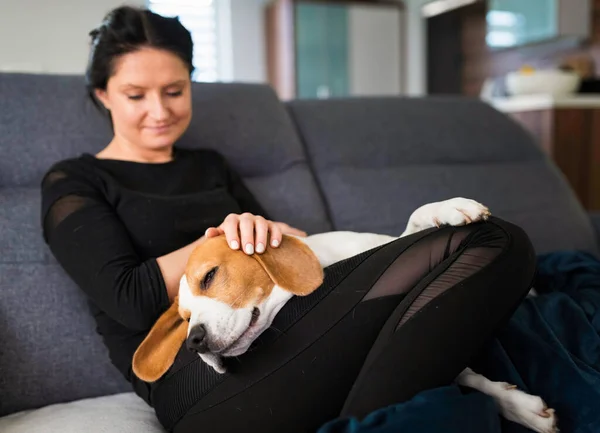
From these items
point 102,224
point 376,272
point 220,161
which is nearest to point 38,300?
point 102,224

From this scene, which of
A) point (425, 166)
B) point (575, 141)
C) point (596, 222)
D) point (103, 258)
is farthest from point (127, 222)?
point (575, 141)

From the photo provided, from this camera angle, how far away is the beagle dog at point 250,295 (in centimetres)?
96

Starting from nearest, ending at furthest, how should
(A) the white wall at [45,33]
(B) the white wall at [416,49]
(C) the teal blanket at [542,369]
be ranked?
(C) the teal blanket at [542,369], (A) the white wall at [45,33], (B) the white wall at [416,49]

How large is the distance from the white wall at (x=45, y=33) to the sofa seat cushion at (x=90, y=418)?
3242 millimetres

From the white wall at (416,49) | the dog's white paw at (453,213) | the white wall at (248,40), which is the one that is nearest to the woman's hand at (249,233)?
the dog's white paw at (453,213)

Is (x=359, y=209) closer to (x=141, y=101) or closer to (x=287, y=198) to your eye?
(x=287, y=198)

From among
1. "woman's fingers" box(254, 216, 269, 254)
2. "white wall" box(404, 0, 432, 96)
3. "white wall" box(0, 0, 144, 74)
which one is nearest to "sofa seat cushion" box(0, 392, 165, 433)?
"woman's fingers" box(254, 216, 269, 254)

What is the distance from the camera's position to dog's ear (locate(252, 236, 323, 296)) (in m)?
0.97

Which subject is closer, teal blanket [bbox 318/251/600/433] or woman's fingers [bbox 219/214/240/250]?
teal blanket [bbox 318/251/600/433]

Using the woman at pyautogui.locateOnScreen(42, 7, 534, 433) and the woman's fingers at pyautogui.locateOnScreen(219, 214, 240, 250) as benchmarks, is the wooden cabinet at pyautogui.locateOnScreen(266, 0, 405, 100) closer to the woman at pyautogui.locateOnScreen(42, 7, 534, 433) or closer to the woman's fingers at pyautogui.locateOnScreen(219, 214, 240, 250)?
the woman at pyautogui.locateOnScreen(42, 7, 534, 433)

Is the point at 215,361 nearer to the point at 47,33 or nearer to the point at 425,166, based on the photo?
the point at 425,166

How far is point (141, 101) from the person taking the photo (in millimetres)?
1316

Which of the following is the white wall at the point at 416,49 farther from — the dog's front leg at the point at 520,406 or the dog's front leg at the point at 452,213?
the dog's front leg at the point at 520,406

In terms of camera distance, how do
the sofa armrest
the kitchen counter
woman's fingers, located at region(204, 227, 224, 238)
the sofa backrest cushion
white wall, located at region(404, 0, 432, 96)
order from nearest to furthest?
woman's fingers, located at region(204, 227, 224, 238), the sofa backrest cushion, the sofa armrest, the kitchen counter, white wall, located at region(404, 0, 432, 96)
